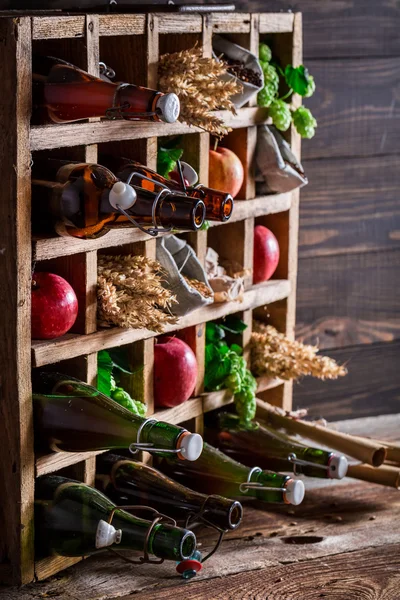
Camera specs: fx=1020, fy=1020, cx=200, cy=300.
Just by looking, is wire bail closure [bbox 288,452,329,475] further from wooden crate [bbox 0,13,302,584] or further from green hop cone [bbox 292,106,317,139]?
green hop cone [bbox 292,106,317,139]

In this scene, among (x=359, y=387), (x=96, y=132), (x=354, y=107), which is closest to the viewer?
(x=96, y=132)

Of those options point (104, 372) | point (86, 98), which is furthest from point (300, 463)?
point (86, 98)

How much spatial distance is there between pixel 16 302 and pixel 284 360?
641 mm

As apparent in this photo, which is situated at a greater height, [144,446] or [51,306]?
[51,306]

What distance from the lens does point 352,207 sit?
2.11 metres

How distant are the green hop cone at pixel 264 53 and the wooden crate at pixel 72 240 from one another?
42 mm

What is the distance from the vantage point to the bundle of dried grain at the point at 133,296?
141 cm

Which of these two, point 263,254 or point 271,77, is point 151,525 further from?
point 271,77

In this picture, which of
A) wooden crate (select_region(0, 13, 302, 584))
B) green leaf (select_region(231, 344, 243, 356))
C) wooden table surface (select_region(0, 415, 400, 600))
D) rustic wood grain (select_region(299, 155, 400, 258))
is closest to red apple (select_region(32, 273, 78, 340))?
wooden crate (select_region(0, 13, 302, 584))

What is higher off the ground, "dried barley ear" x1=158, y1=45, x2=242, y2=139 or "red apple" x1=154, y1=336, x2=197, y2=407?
"dried barley ear" x1=158, y1=45, x2=242, y2=139

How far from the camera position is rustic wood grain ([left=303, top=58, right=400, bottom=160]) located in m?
2.01

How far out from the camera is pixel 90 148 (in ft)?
4.49

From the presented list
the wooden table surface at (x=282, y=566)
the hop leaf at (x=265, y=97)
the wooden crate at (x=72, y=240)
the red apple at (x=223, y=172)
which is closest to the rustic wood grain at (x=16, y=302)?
the wooden crate at (x=72, y=240)

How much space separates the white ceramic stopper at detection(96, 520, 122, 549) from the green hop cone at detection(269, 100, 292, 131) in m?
0.76
